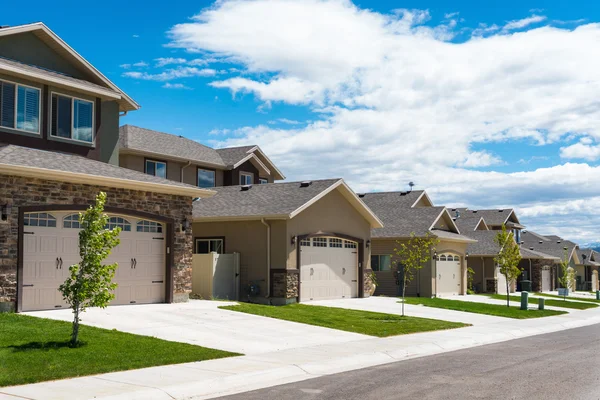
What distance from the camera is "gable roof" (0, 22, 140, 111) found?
21945mm

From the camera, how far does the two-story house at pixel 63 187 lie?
59.6 feet

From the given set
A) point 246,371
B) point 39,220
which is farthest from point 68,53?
point 246,371

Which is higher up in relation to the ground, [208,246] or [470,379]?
[208,246]

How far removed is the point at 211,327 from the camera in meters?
18.2

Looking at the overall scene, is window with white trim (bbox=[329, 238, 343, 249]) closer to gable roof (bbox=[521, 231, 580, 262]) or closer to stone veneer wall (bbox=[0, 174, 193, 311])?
stone veneer wall (bbox=[0, 174, 193, 311])

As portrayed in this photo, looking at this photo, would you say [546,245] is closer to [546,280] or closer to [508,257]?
[546,280]

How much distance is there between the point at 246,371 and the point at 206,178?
27971 mm

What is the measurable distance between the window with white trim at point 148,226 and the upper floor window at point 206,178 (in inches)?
665

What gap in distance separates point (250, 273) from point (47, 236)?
10.0 m

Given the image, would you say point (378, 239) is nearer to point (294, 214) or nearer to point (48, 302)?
point (294, 214)

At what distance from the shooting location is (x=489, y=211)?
61281 millimetres

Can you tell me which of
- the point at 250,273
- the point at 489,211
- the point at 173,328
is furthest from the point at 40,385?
the point at 489,211

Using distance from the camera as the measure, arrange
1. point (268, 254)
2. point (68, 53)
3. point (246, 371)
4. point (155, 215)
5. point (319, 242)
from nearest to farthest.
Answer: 1. point (246, 371)
2. point (155, 215)
3. point (68, 53)
4. point (268, 254)
5. point (319, 242)

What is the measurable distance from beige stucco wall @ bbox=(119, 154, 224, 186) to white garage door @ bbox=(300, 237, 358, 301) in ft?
37.0
